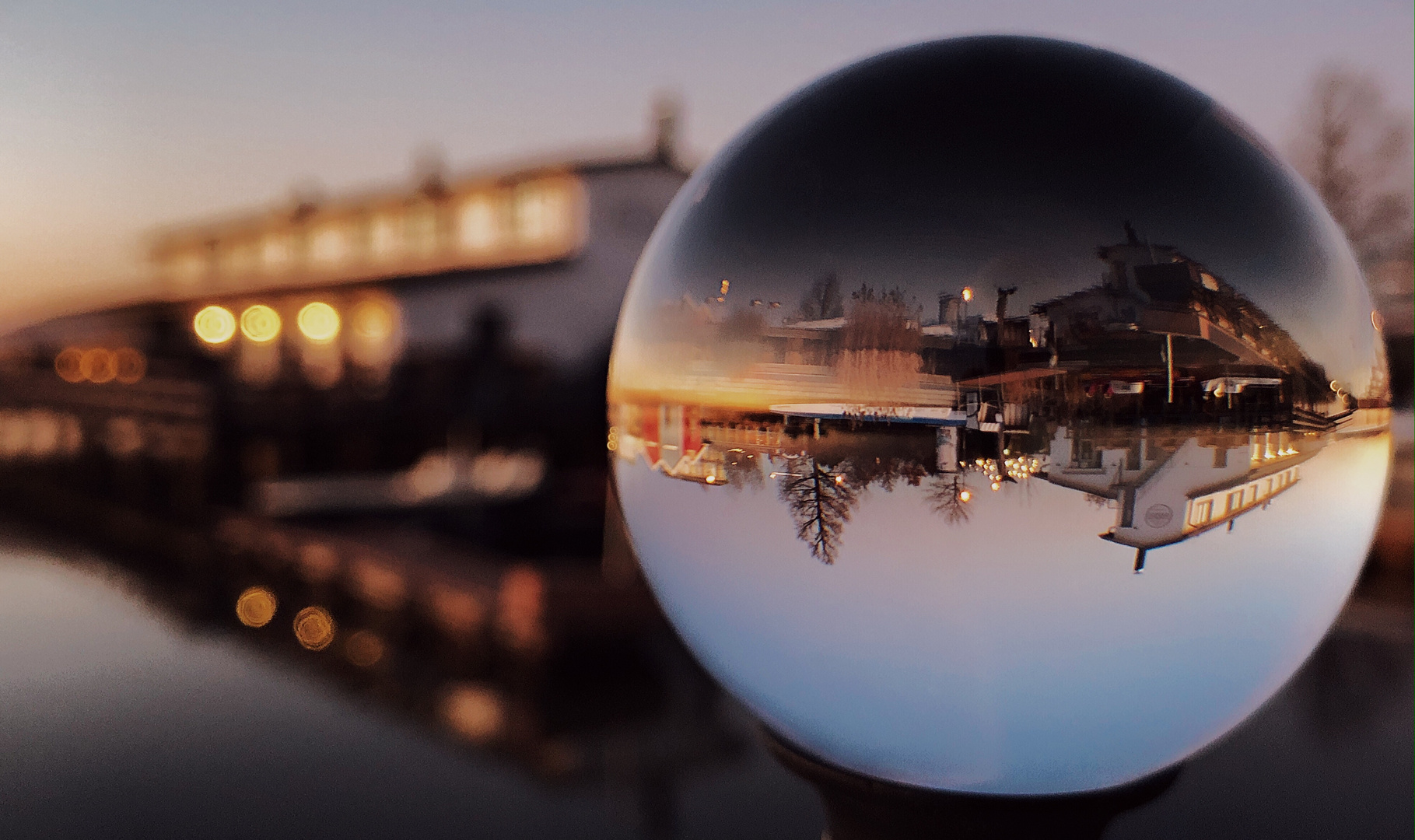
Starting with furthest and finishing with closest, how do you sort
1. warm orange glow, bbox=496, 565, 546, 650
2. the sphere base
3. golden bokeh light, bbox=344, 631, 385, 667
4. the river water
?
warm orange glow, bbox=496, 565, 546, 650 < golden bokeh light, bbox=344, 631, 385, 667 < the river water < the sphere base

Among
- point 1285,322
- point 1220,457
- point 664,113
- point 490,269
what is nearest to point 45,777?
point 1220,457

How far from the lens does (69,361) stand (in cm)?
1484

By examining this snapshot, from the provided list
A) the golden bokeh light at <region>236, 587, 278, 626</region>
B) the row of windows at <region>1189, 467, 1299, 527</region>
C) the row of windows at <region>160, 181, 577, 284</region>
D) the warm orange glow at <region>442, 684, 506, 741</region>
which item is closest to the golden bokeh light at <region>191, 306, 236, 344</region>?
the row of windows at <region>160, 181, 577, 284</region>

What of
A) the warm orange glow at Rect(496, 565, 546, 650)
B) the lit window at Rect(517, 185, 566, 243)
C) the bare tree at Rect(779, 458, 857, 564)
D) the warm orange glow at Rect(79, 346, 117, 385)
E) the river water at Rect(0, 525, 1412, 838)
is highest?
the lit window at Rect(517, 185, 566, 243)

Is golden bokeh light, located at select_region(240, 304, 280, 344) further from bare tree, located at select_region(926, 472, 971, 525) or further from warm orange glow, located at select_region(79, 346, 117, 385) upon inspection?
bare tree, located at select_region(926, 472, 971, 525)

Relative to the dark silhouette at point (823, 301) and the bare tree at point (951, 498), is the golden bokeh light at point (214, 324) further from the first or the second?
the bare tree at point (951, 498)

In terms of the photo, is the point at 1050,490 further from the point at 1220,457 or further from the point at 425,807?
the point at 425,807

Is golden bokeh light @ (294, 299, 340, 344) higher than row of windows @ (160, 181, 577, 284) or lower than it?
lower

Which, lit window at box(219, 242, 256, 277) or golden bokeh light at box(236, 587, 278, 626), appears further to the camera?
lit window at box(219, 242, 256, 277)

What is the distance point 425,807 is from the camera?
168 cm

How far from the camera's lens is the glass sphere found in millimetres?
836

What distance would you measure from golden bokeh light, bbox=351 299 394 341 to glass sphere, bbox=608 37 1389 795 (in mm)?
25935

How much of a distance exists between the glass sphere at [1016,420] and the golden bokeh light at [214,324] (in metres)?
18.4

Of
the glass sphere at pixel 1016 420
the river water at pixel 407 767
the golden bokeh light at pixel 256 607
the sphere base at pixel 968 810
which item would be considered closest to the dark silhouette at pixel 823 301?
the glass sphere at pixel 1016 420
